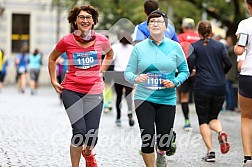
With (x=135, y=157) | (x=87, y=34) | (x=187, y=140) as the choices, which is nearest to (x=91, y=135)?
(x=87, y=34)

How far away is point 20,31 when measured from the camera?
120ft

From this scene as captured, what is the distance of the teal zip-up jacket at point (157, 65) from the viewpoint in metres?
6.65

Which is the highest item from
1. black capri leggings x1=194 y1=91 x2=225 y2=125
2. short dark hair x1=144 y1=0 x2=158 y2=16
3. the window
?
short dark hair x1=144 y1=0 x2=158 y2=16

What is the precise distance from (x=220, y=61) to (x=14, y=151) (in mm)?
3113

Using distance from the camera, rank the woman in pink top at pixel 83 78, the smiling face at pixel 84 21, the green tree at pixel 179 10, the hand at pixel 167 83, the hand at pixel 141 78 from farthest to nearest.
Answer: the green tree at pixel 179 10 → the smiling face at pixel 84 21 → the woman in pink top at pixel 83 78 → the hand at pixel 167 83 → the hand at pixel 141 78

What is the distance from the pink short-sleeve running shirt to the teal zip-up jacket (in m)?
0.47

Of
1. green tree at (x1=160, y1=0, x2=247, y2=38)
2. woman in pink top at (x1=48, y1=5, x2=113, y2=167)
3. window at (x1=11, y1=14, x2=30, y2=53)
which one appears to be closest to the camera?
woman in pink top at (x1=48, y1=5, x2=113, y2=167)

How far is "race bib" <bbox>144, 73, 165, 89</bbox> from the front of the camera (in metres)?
6.62

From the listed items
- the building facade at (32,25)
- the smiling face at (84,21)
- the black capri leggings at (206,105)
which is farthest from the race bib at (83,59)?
the building facade at (32,25)

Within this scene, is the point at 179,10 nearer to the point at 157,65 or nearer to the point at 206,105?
the point at 206,105

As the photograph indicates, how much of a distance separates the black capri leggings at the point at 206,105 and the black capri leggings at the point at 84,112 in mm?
2116

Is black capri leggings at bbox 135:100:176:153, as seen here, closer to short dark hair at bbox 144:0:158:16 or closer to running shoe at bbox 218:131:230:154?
running shoe at bbox 218:131:230:154

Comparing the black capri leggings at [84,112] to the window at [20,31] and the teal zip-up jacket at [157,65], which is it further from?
the window at [20,31]

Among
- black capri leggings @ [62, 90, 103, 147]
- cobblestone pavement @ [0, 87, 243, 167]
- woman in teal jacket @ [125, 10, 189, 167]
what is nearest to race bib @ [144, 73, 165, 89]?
woman in teal jacket @ [125, 10, 189, 167]
